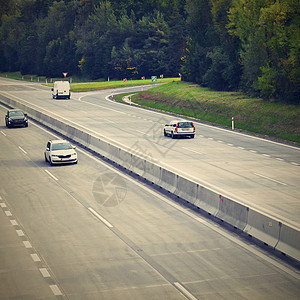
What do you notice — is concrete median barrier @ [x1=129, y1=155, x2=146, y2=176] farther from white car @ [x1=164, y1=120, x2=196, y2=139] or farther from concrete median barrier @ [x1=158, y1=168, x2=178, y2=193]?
white car @ [x1=164, y1=120, x2=196, y2=139]

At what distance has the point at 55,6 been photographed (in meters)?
173

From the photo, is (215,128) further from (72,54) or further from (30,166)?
(72,54)

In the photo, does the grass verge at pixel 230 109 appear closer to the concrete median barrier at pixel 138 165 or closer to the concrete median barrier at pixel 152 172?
the concrete median barrier at pixel 138 165

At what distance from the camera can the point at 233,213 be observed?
67.1 feet

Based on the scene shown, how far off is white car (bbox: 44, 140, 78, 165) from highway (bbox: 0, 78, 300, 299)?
451 millimetres

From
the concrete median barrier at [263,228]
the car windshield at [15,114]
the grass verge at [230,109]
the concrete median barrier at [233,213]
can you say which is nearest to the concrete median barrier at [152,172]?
the concrete median barrier at [233,213]

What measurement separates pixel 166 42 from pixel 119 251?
116 m

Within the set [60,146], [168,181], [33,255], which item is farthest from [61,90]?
[33,255]

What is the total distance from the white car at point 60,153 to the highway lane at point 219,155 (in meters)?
4.50

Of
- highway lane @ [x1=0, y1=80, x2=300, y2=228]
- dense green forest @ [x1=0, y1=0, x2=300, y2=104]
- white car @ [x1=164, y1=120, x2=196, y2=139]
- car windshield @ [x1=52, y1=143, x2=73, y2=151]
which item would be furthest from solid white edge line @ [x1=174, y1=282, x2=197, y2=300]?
dense green forest @ [x1=0, y1=0, x2=300, y2=104]

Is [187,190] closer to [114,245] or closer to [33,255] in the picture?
[114,245]

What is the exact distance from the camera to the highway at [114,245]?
14672mm

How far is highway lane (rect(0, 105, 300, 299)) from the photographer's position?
14.6 metres

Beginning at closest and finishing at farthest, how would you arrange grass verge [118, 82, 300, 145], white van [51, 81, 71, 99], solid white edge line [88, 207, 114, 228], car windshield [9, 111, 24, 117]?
solid white edge line [88, 207, 114, 228] → grass verge [118, 82, 300, 145] → car windshield [9, 111, 24, 117] → white van [51, 81, 71, 99]
